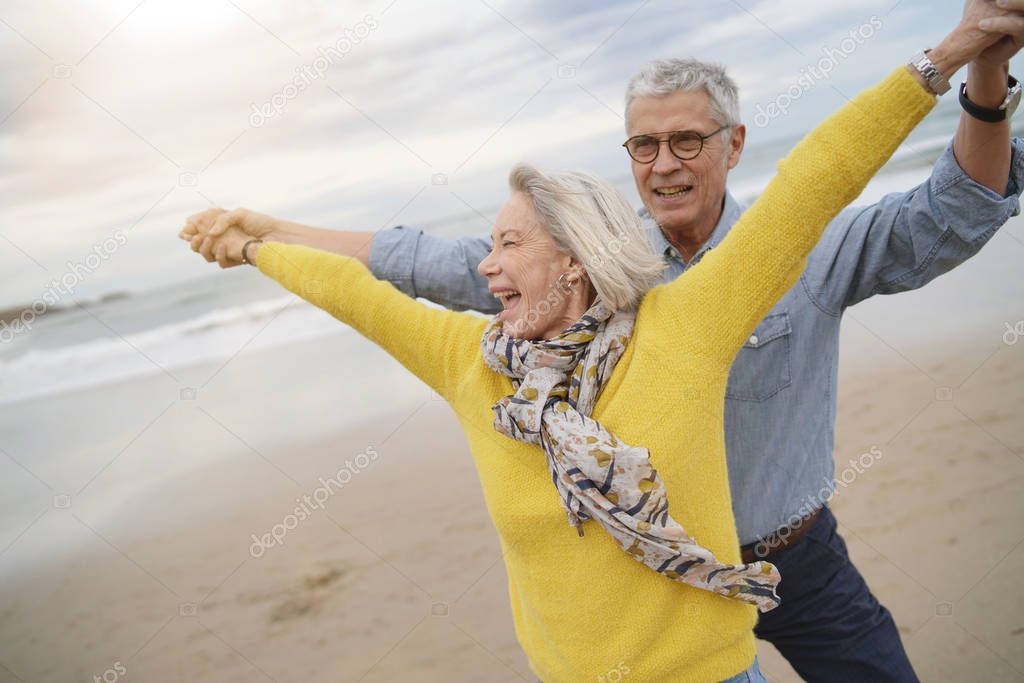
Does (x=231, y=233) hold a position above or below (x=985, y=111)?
below

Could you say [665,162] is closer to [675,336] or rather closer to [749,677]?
[675,336]

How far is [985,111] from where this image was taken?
1.64 m

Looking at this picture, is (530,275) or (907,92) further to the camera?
(530,275)

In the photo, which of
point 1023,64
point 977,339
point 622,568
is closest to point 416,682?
point 622,568

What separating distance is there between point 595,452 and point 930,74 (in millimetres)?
804

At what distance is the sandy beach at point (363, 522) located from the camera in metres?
3.99

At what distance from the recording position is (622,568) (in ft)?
5.19

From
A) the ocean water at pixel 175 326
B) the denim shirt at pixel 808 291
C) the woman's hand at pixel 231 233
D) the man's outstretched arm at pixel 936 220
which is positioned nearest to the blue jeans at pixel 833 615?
the denim shirt at pixel 808 291

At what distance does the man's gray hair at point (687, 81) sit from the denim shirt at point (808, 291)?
23cm

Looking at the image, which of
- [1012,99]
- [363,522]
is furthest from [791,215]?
[363,522]

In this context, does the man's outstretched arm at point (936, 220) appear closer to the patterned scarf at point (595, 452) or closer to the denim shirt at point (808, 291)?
the denim shirt at point (808, 291)

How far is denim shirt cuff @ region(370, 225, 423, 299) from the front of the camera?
2.25 metres

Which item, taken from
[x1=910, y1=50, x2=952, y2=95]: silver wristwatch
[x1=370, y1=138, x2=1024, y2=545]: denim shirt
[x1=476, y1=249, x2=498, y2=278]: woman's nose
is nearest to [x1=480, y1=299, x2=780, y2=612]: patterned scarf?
[x1=476, y1=249, x2=498, y2=278]: woman's nose

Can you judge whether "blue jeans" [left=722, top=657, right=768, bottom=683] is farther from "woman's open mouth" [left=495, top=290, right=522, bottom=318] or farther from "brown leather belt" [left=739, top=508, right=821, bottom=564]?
"woman's open mouth" [left=495, top=290, right=522, bottom=318]
